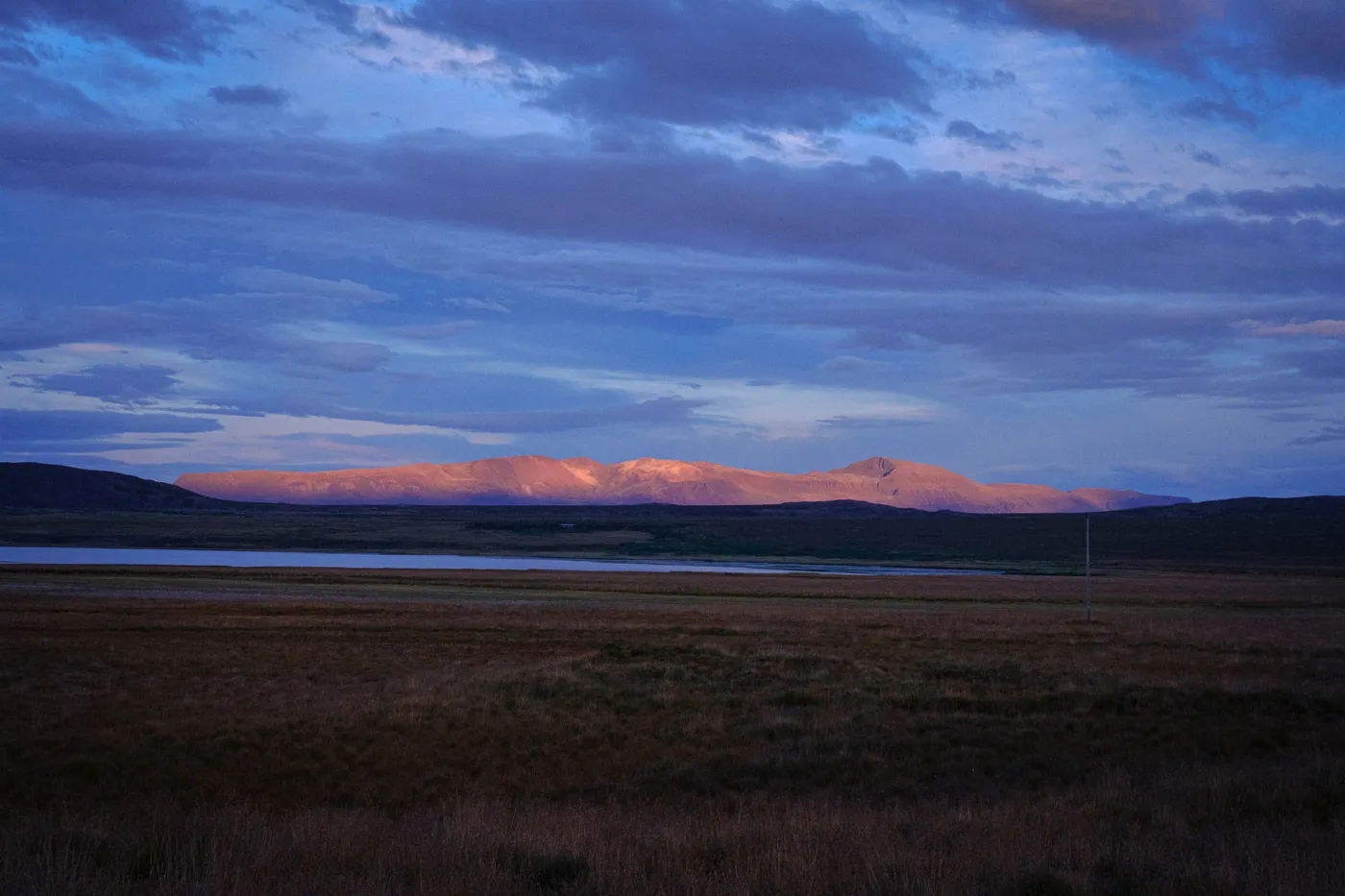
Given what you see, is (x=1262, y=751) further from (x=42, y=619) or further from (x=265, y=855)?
(x=42, y=619)

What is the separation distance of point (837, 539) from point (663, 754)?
142 meters

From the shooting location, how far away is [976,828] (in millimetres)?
10375

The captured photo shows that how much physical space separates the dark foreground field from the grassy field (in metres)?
76.0

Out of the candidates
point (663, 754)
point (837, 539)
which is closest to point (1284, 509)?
point (837, 539)

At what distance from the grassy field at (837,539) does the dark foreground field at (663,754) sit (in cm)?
7597

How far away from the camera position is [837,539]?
158 meters

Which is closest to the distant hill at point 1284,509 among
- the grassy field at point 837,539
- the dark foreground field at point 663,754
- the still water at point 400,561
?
the grassy field at point 837,539

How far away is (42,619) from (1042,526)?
14631 cm

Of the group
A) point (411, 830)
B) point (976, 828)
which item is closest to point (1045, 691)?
point (976, 828)

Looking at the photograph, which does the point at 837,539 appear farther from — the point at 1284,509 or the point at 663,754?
the point at 663,754

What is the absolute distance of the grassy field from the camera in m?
119

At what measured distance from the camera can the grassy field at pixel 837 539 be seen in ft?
390

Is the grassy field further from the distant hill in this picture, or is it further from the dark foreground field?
the dark foreground field

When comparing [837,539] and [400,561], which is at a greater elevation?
[837,539]
